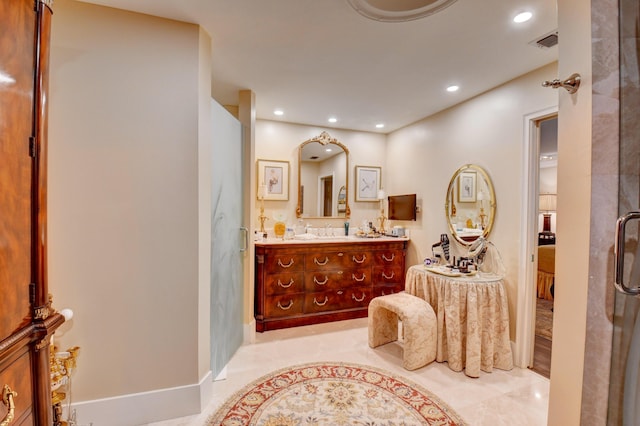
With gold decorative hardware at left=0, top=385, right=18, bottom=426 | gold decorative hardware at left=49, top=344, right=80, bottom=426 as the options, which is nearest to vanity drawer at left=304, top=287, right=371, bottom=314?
gold decorative hardware at left=49, top=344, right=80, bottom=426

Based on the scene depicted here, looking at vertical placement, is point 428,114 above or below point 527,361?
above

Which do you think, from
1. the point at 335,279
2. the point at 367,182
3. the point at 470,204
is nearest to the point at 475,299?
the point at 470,204

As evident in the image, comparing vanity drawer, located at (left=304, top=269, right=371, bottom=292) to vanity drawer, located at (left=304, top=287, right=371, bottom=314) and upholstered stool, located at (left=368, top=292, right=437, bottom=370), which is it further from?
upholstered stool, located at (left=368, top=292, right=437, bottom=370)

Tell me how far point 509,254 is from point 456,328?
84 cm

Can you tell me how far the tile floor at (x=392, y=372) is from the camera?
186 cm

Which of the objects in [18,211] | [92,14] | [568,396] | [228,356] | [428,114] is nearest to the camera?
[18,211]

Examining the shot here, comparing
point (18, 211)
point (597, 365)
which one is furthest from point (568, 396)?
point (18, 211)

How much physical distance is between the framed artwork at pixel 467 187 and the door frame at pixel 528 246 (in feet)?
1.68

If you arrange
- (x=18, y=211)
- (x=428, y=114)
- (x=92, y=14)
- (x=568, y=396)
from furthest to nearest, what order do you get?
1. (x=428, y=114)
2. (x=92, y=14)
3. (x=568, y=396)
4. (x=18, y=211)

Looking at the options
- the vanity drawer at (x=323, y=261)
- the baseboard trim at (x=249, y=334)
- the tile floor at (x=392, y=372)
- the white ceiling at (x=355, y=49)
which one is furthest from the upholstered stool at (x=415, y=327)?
the white ceiling at (x=355, y=49)

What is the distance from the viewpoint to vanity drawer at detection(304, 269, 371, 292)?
3.31 m

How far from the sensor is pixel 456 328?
7.71 ft

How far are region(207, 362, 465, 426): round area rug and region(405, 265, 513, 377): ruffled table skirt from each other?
1.66 feet

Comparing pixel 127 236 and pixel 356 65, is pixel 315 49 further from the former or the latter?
pixel 127 236
